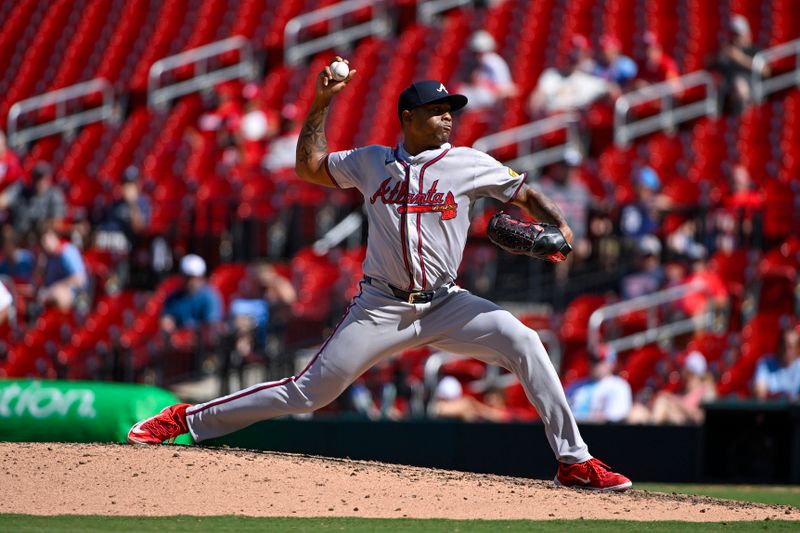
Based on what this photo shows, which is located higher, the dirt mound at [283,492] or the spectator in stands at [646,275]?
the spectator in stands at [646,275]

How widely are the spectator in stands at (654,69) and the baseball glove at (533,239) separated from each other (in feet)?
30.4

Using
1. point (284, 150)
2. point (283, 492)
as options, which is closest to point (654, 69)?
point (284, 150)

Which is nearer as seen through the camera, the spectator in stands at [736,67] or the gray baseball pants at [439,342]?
the gray baseball pants at [439,342]

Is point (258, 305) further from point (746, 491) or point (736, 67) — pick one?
point (736, 67)

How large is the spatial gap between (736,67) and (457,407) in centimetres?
626

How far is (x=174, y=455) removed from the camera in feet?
21.1

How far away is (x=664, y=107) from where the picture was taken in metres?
14.7

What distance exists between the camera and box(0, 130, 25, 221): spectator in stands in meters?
14.7

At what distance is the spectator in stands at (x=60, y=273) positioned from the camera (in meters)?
12.7

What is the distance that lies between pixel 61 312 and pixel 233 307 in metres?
1.77

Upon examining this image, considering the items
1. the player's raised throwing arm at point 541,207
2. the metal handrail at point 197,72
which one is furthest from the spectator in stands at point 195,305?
the metal handrail at point 197,72

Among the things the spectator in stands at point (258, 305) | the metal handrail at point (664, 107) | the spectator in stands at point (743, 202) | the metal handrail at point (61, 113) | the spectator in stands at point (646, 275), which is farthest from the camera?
the metal handrail at point (61, 113)

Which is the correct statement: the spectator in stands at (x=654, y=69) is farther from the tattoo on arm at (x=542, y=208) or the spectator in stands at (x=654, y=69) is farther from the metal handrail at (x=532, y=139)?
the tattoo on arm at (x=542, y=208)

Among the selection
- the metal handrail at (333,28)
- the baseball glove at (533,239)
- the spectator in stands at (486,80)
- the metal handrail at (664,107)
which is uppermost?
the metal handrail at (333,28)
